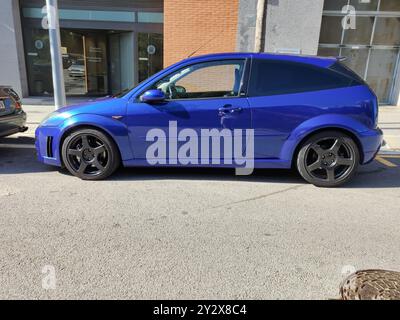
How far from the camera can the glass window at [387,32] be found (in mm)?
11456

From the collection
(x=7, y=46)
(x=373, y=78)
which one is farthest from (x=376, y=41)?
(x=7, y=46)

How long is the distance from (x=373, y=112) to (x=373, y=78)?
8931 millimetres

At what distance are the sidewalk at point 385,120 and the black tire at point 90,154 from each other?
142 inches

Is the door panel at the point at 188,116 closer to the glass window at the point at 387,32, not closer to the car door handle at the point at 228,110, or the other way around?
the car door handle at the point at 228,110

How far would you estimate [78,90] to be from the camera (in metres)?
12.8

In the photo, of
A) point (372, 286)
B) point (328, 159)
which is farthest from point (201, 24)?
point (372, 286)

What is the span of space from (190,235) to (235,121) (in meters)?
1.76

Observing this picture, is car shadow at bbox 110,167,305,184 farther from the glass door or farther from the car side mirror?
the glass door

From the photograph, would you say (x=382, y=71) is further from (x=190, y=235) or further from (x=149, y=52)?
(x=190, y=235)

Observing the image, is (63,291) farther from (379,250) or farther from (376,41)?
(376,41)

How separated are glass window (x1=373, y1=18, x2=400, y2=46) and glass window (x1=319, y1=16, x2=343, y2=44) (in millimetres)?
1279

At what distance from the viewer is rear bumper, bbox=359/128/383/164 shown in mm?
4379

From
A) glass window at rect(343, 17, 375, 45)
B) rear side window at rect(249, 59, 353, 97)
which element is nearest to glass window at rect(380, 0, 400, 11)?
glass window at rect(343, 17, 375, 45)

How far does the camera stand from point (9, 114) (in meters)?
5.80
